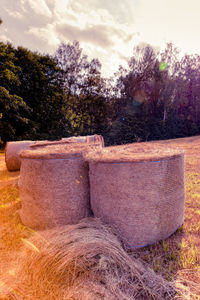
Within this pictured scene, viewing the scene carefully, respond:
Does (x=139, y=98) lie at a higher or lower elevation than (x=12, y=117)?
higher

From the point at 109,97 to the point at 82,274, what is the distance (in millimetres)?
21211

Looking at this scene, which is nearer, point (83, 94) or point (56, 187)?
point (56, 187)

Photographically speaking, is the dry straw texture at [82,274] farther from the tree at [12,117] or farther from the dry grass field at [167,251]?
the tree at [12,117]

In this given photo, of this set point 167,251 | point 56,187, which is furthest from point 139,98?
point 167,251

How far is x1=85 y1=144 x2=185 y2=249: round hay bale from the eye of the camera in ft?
6.47

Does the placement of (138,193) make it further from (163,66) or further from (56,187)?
(163,66)

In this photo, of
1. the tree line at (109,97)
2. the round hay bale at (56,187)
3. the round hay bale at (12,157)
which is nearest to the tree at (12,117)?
the tree line at (109,97)

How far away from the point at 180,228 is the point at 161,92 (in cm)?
2101

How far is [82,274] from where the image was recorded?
157cm

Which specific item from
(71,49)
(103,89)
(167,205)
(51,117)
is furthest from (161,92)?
(167,205)

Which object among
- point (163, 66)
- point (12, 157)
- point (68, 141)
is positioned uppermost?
point (163, 66)

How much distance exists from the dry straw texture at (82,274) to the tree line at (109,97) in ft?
53.7

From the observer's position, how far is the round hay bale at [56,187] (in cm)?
229

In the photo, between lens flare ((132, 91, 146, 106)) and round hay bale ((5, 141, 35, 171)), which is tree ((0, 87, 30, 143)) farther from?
lens flare ((132, 91, 146, 106))
